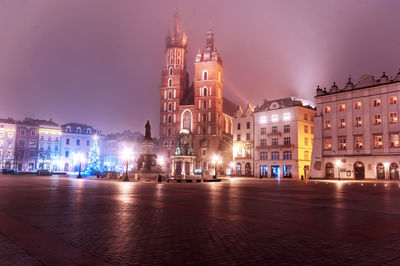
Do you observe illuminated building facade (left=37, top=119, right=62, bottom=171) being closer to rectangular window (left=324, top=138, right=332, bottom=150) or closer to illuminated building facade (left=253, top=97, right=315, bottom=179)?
illuminated building facade (left=253, top=97, right=315, bottom=179)

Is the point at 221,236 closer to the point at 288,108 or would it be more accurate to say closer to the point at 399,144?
the point at 399,144

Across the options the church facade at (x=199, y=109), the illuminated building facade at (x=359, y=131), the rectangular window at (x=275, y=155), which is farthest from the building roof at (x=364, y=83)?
the church facade at (x=199, y=109)

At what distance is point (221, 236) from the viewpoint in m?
8.20

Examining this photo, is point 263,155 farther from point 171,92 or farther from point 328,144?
point 171,92

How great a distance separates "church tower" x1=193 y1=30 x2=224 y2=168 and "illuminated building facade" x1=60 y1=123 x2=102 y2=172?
39.0m

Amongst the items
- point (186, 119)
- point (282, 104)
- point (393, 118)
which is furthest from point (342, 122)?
point (186, 119)

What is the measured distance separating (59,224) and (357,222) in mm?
9140

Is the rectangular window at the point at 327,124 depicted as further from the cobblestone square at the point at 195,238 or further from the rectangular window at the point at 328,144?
the cobblestone square at the point at 195,238

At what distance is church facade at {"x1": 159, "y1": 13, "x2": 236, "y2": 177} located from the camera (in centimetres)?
9919

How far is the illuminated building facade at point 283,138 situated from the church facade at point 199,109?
2318cm

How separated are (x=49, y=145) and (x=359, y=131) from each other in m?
87.0

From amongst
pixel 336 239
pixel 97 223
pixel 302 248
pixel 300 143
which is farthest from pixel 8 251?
pixel 300 143

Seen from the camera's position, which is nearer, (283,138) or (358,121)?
(358,121)

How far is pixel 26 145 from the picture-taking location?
97.4 meters
